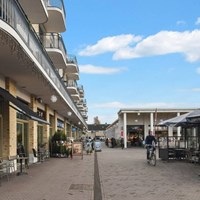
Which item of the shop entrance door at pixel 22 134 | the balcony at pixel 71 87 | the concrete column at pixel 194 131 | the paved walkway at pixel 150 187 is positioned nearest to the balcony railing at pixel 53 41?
the shop entrance door at pixel 22 134

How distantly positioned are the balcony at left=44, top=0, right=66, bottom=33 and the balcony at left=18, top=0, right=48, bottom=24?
4.36 m

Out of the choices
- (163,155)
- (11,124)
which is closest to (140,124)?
(163,155)

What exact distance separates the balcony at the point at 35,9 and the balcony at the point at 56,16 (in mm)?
4360

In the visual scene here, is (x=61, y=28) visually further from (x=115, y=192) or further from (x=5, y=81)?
(x=115, y=192)

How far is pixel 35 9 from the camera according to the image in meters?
23.0

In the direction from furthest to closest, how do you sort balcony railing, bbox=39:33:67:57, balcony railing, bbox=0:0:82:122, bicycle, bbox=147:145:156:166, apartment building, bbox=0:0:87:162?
balcony railing, bbox=39:33:67:57, bicycle, bbox=147:145:156:166, apartment building, bbox=0:0:87:162, balcony railing, bbox=0:0:82:122

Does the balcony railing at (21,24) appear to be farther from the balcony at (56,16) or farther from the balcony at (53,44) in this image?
the balcony at (53,44)

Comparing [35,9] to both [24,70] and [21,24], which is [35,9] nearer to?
[24,70]

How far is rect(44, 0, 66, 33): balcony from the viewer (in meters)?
29.3

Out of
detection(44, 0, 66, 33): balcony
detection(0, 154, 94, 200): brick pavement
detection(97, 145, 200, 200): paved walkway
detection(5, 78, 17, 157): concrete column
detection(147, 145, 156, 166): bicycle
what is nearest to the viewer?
detection(0, 154, 94, 200): brick pavement

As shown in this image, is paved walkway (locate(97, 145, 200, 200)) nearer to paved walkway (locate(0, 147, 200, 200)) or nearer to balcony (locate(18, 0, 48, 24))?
paved walkway (locate(0, 147, 200, 200))

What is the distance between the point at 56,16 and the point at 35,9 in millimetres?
7207

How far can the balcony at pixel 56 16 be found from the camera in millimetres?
29312

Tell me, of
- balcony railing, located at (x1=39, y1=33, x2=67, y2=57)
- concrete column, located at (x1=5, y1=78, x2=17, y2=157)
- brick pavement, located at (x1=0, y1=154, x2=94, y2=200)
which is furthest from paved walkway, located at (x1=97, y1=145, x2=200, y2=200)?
balcony railing, located at (x1=39, y1=33, x2=67, y2=57)
